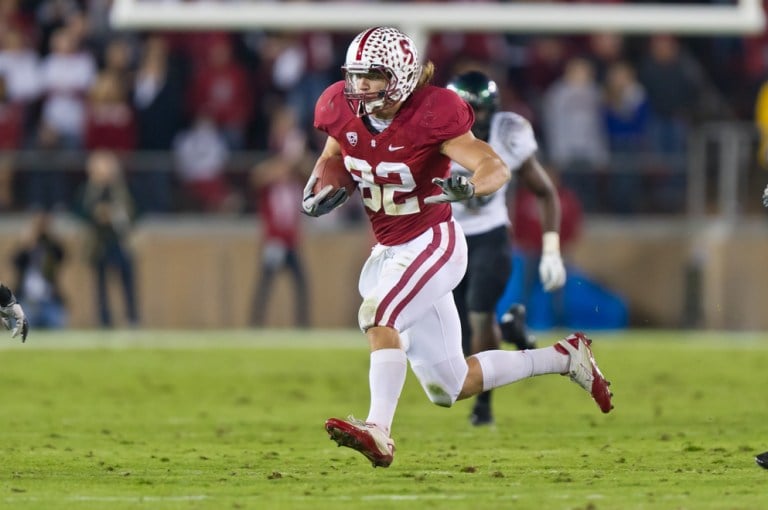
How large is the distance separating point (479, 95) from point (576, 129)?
7.77 metres

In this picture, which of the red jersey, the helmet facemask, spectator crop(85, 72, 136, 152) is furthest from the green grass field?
spectator crop(85, 72, 136, 152)

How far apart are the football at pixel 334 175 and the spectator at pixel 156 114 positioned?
9.20m

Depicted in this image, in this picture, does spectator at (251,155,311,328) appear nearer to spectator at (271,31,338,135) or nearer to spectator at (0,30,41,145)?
spectator at (271,31,338,135)

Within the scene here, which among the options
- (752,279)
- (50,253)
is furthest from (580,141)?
(50,253)

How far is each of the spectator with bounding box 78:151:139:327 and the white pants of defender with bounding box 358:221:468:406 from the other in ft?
29.2

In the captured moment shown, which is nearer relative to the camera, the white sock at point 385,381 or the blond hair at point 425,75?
the white sock at point 385,381

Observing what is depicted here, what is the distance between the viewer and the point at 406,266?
6.40 meters

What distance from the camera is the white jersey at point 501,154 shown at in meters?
8.20

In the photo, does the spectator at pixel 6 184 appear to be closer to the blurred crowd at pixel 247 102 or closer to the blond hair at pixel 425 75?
the blurred crowd at pixel 247 102

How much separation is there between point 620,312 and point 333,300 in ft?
9.17

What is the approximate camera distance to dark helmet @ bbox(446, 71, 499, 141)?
8.18m

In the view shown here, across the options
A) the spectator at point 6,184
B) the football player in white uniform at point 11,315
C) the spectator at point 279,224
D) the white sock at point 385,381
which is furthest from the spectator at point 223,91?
the white sock at point 385,381

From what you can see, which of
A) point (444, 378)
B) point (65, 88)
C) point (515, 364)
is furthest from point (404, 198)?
point (65, 88)

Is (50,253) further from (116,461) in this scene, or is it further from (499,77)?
(116,461)
